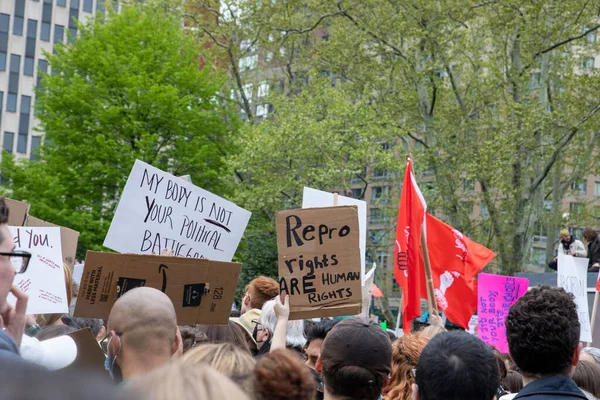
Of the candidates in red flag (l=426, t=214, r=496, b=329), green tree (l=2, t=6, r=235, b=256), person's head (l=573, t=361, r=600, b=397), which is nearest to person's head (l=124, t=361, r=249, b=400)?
person's head (l=573, t=361, r=600, b=397)

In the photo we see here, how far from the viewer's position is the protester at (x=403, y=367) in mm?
4418

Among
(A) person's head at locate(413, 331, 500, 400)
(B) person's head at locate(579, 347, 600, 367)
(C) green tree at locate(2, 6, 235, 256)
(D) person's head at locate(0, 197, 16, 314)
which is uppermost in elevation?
(C) green tree at locate(2, 6, 235, 256)

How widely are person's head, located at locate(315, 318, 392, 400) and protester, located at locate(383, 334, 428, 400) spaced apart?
80cm

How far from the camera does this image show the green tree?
29000 mm

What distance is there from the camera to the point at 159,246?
6.60 m

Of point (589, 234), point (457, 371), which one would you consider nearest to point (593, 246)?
point (589, 234)

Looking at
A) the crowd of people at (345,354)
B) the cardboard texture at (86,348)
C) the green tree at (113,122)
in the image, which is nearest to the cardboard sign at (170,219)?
the cardboard texture at (86,348)

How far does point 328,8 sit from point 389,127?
166 inches

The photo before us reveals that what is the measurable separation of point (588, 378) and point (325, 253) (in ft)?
7.51

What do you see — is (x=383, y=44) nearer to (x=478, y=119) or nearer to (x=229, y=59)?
(x=478, y=119)

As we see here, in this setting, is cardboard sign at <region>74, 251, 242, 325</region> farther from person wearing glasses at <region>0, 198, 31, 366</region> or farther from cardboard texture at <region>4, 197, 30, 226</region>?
person wearing glasses at <region>0, 198, 31, 366</region>

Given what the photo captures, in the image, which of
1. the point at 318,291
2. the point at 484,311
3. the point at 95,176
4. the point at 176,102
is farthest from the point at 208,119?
the point at 318,291

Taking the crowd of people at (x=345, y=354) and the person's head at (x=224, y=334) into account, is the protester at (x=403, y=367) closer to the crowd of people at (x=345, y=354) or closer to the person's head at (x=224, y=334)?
the crowd of people at (x=345, y=354)

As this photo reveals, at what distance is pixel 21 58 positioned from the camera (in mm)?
68562
